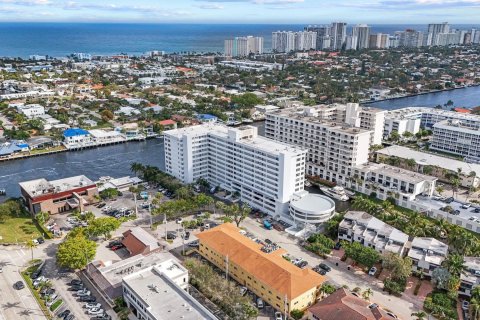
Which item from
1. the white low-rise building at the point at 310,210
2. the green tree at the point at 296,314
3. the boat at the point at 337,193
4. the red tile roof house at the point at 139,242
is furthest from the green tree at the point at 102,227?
the boat at the point at 337,193

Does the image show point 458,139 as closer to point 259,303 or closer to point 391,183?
point 391,183

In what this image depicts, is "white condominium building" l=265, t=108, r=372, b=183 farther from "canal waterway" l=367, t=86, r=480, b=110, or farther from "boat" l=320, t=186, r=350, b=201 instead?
"canal waterway" l=367, t=86, r=480, b=110

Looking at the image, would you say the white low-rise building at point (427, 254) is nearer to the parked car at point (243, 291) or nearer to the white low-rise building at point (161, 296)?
the parked car at point (243, 291)

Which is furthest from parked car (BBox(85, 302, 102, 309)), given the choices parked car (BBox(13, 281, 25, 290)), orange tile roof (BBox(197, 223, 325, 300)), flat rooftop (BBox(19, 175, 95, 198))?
flat rooftop (BBox(19, 175, 95, 198))

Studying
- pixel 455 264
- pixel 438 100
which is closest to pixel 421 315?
pixel 455 264

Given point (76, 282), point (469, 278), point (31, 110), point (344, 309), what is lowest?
point (76, 282)
